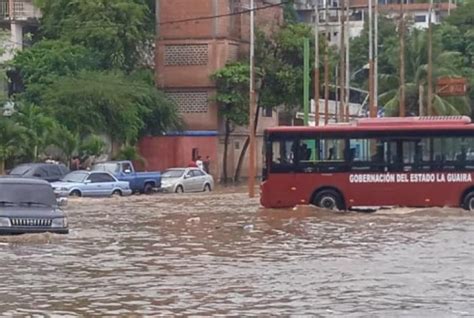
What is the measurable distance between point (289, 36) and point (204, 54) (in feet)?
17.1

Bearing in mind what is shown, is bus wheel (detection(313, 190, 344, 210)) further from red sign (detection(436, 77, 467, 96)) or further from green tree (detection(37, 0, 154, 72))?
green tree (detection(37, 0, 154, 72))

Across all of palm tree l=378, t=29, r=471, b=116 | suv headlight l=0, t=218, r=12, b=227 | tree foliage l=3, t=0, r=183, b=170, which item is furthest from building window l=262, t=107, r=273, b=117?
suv headlight l=0, t=218, r=12, b=227

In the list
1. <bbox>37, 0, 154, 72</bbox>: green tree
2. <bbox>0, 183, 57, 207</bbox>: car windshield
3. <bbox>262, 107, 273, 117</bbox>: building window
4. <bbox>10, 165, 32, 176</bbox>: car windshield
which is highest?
<bbox>37, 0, 154, 72</bbox>: green tree

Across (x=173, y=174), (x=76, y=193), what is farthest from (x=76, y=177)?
(x=173, y=174)

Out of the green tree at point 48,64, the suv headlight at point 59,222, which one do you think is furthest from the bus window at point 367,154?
the green tree at point 48,64

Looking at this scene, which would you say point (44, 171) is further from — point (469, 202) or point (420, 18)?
point (420, 18)

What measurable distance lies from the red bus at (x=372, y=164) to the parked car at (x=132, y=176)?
17441 mm

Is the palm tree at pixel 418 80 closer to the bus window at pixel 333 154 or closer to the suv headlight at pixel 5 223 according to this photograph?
the bus window at pixel 333 154

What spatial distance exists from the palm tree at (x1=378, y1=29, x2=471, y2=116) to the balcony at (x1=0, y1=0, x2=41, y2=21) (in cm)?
2249

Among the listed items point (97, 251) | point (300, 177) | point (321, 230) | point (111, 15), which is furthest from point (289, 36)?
point (97, 251)

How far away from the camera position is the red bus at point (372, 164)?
37.1 m

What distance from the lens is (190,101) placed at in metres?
71.3

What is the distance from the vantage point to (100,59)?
6869cm

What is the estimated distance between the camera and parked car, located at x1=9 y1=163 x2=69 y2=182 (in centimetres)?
4993
